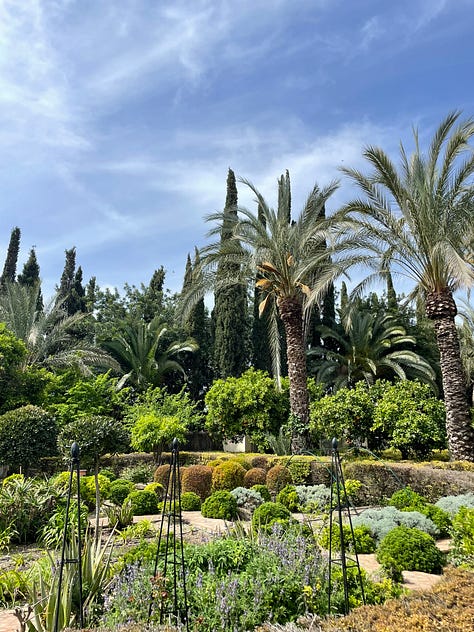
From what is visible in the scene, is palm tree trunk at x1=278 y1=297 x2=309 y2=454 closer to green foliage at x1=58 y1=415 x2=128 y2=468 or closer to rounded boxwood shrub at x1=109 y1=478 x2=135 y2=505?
rounded boxwood shrub at x1=109 y1=478 x2=135 y2=505

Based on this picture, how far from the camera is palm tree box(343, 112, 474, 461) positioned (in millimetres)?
10344

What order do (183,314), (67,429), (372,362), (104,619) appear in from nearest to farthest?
(104,619) → (67,429) → (183,314) → (372,362)

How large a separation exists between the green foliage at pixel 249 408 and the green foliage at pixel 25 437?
6.07m

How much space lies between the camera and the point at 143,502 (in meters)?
10.4

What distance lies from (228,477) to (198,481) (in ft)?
2.73

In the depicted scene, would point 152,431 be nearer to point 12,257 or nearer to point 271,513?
point 271,513

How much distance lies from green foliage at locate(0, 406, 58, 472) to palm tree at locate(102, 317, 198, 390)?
36.0 feet

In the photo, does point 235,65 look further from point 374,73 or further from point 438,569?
point 438,569

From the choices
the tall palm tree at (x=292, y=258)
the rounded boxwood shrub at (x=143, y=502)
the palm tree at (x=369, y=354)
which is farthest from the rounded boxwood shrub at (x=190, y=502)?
the palm tree at (x=369, y=354)

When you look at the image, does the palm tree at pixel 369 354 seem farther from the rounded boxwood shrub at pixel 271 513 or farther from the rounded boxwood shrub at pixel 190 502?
the rounded boxwood shrub at pixel 271 513

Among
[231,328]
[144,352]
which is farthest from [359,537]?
[144,352]

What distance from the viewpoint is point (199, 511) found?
10852 millimetres

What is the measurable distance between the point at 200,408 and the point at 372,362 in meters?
10.6

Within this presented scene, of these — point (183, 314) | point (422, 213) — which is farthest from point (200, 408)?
point (422, 213)
